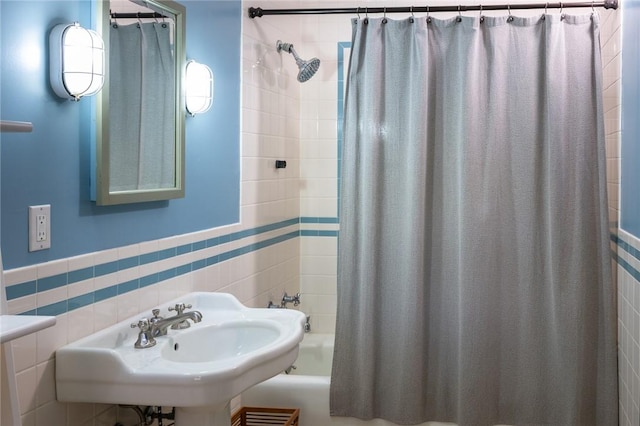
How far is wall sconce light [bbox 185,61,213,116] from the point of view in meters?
2.82

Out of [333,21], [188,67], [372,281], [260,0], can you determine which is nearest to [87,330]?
[188,67]

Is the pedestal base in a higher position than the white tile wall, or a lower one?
lower

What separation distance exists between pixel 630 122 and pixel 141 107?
1.87 meters

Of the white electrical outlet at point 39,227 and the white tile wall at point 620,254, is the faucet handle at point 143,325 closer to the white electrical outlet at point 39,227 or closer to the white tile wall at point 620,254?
the white electrical outlet at point 39,227

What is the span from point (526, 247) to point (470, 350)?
1.66 ft

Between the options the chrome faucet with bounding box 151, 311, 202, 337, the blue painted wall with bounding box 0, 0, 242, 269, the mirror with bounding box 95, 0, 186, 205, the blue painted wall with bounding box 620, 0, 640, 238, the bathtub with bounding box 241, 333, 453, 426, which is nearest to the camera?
the blue painted wall with bounding box 0, 0, 242, 269

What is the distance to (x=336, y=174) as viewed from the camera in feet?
14.1

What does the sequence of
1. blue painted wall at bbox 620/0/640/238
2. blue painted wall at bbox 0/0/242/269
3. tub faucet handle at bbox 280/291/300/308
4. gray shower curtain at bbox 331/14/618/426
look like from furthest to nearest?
1. tub faucet handle at bbox 280/291/300/308
2. gray shower curtain at bbox 331/14/618/426
3. blue painted wall at bbox 620/0/640/238
4. blue painted wall at bbox 0/0/242/269

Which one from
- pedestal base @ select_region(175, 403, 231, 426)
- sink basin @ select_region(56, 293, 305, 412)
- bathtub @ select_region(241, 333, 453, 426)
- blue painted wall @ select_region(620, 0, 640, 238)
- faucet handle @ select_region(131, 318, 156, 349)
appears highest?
blue painted wall @ select_region(620, 0, 640, 238)

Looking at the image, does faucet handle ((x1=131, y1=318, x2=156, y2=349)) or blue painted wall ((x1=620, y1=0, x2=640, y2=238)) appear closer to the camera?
faucet handle ((x1=131, y1=318, x2=156, y2=349))

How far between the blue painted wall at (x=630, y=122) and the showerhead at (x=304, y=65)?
4.68ft

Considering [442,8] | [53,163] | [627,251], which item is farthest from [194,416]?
[442,8]

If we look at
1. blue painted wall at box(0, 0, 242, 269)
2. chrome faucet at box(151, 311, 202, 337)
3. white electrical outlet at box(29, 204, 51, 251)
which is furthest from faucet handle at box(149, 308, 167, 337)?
white electrical outlet at box(29, 204, 51, 251)

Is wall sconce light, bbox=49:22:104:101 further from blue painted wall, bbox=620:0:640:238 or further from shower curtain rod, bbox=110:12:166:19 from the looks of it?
blue painted wall, bbox=620:0:640:238
